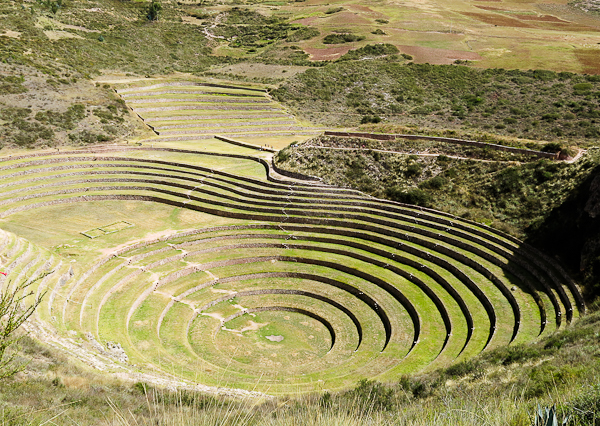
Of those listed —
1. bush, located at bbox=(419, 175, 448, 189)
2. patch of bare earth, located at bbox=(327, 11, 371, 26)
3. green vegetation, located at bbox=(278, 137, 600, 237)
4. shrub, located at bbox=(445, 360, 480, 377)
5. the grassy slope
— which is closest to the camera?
the grassy slope

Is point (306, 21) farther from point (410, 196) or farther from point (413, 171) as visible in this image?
point (410, 196)

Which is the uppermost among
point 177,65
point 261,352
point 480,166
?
point 177,65

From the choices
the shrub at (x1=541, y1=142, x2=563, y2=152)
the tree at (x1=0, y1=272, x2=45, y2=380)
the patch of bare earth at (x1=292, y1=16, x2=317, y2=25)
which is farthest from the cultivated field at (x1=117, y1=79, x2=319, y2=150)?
the patch of bare earth at (x1=292, y1=16, x2=317, y2=25)

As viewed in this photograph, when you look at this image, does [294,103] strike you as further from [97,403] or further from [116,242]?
[97,403]

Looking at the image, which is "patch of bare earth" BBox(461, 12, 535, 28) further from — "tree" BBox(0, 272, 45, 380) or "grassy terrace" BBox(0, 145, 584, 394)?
"tree" BBox(0, 272, 45, 380)

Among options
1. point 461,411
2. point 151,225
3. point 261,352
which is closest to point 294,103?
point 151,225

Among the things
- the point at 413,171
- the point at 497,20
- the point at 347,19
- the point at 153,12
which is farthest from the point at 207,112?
the point at 497,20

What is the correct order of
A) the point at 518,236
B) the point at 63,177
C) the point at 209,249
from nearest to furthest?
the point at 518,236
the point at 209,249
the point at 63,177
